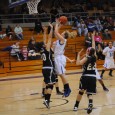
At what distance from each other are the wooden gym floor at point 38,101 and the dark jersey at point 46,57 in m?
1.23

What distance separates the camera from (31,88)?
1464cm

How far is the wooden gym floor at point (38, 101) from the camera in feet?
32.9

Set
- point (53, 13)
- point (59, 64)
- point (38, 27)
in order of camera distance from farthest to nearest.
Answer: point (53, 13) < point (38, 27) < point (59, 64)

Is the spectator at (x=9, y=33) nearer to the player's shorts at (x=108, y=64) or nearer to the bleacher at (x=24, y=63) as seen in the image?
the bleacher at (x=24, y=63)

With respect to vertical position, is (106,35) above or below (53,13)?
below

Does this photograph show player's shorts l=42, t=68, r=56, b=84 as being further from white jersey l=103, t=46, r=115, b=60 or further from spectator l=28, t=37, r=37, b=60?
spectator l=28, t=37, r=37, b=60

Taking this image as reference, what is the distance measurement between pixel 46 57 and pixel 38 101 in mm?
1871

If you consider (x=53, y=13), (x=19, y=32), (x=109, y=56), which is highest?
(x=53, y=13)

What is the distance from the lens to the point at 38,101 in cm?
1155

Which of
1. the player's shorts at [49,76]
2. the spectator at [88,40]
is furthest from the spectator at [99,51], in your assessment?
the player's shorts at [49,76]

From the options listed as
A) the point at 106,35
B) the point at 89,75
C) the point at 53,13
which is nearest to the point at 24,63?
the point at 53,13

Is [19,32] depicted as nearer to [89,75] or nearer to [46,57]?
[46,57]

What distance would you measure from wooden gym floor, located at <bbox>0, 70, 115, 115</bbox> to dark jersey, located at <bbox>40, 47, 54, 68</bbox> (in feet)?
4.03

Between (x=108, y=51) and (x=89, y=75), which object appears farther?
(x=108, y=51)
